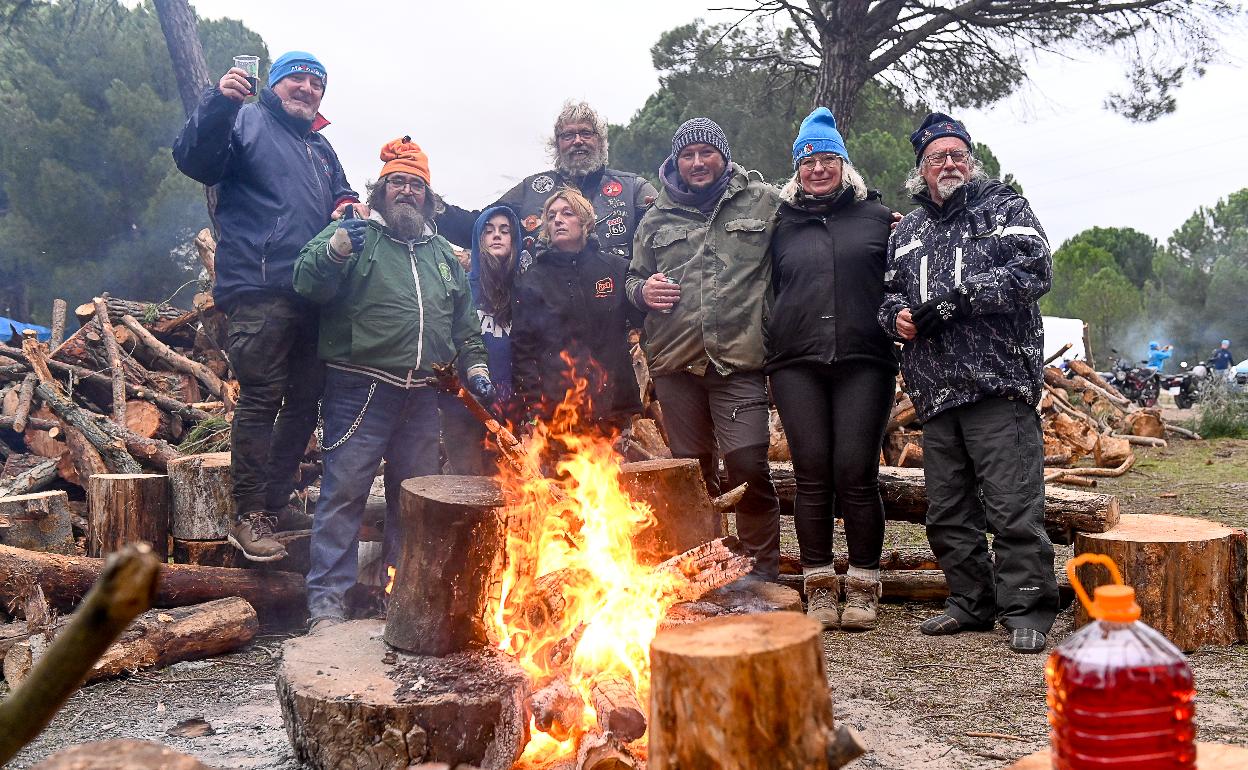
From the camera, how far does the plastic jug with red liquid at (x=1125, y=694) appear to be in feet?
4.89

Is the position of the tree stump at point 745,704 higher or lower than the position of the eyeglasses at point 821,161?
lower

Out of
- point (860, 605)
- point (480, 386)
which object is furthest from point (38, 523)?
point (860, 605)

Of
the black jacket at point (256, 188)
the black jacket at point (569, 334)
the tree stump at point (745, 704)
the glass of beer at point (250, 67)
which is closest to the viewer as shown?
the tree stump at point (745, 704)

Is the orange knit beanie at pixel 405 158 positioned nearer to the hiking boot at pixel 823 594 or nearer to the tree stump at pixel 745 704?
the hiking boot at pixel 823 594

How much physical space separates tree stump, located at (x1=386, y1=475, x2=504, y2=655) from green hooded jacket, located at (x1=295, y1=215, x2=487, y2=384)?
4.81 ft

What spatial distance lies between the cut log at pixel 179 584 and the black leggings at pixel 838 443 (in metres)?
2.77

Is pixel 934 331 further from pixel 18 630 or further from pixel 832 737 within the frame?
pixel 18 630

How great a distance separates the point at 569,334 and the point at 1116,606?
11.7 ft

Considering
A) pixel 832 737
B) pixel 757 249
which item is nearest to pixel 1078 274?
pixel 757 249

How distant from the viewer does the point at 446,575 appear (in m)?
3.20

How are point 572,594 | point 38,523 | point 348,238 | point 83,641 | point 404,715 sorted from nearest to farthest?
point 83,641 → point 404,715 → point 572,594 → point 348,238 → point 38,523

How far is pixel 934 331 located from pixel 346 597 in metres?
3.14

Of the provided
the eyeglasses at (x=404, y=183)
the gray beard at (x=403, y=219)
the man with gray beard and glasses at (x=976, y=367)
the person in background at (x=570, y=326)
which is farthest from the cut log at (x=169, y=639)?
the man with gray beard and glasses at (x=976, y=367)

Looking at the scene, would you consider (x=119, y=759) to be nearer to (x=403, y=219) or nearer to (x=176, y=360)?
(x=403, y=219)
